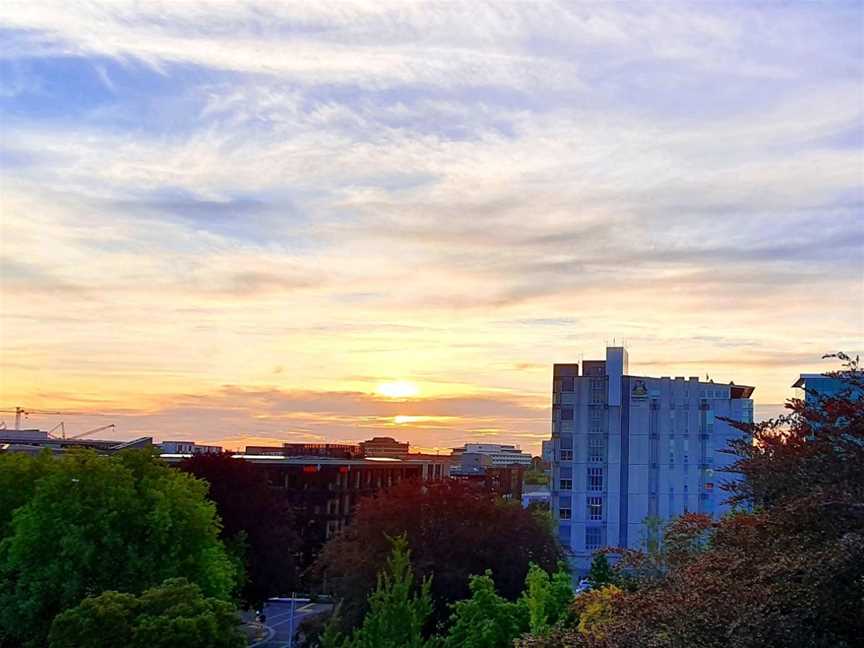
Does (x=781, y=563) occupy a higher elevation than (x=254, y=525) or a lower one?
higher

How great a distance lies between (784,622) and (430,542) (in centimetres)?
2668

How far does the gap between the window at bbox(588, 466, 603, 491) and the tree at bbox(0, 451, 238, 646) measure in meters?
49.3

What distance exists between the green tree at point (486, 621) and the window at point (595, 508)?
53822 millimetres

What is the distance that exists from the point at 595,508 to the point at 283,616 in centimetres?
2957

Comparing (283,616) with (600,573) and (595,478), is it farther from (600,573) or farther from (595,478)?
(600,573)

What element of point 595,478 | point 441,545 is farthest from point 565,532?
point 441,545

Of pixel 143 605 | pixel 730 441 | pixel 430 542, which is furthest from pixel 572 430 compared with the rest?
pixel 730 441

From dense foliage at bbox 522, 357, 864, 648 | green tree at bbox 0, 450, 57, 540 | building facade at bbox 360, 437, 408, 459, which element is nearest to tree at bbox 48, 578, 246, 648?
green tree at bbox 0, 450, 57, 540

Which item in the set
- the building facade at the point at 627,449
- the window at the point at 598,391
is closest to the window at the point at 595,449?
Answer: the building facade at the point at 627,449

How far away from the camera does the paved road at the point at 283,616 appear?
51.8m

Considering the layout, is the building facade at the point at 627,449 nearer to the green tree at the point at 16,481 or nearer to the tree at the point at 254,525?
the tree at the point at 254,525

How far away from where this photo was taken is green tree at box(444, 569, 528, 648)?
27766 mm

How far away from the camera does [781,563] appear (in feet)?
42.1

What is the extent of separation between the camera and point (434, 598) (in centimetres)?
3553
